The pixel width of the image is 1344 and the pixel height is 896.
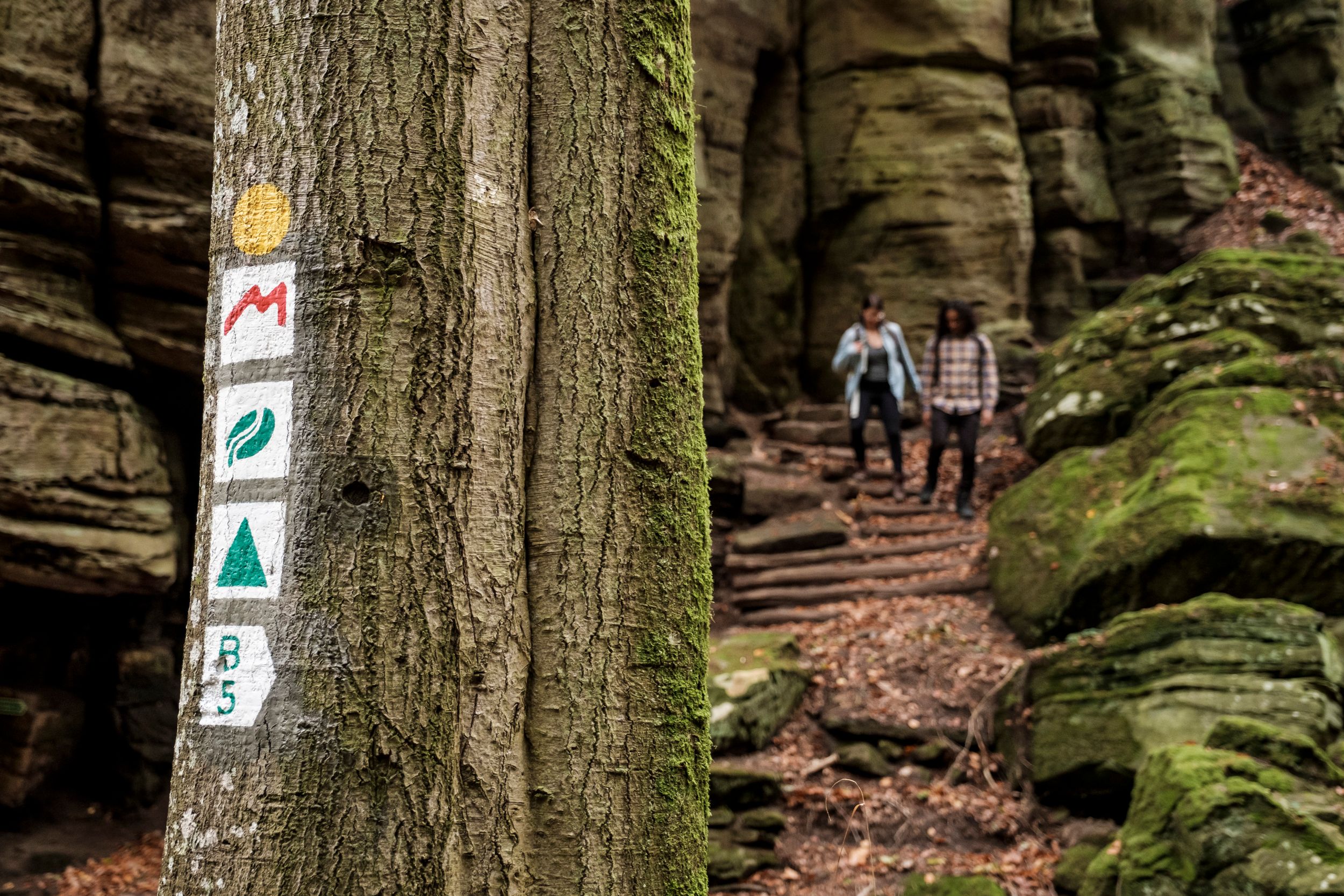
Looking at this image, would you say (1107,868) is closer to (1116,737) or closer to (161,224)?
(1116,737)

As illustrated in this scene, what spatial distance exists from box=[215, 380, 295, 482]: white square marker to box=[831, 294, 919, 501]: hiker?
27.2 ft

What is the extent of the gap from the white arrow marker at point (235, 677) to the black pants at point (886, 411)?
8.70 meters

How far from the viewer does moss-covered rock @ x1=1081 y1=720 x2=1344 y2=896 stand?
3.41 meters

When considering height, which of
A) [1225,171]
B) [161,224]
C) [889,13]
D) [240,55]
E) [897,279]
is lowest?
[240,55]

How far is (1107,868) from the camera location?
413 centimetres

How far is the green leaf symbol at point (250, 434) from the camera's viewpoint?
5.94 ft

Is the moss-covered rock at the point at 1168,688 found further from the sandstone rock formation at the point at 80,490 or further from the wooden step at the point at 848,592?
the sandstone rock formation at the point at 80,490

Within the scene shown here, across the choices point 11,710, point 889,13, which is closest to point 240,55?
point 11,710

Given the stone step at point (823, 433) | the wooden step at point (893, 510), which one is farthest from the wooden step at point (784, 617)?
the stone step at point (823, 433)

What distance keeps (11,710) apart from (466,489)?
6.96 metres

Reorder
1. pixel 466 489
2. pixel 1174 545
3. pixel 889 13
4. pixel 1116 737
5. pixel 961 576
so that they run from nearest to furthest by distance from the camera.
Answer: pixel 466 489
pixel 1116 737
pixel 1174 545
pixel 961 576
pixel 889 13

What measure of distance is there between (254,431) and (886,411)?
8697 mm

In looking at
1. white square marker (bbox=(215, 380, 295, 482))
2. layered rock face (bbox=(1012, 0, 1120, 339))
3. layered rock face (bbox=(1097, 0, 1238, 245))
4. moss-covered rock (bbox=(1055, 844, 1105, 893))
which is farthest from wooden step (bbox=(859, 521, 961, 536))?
white square marker (bbox=(215, 380, 295, 482))

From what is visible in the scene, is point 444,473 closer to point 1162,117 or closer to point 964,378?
point 964,378
